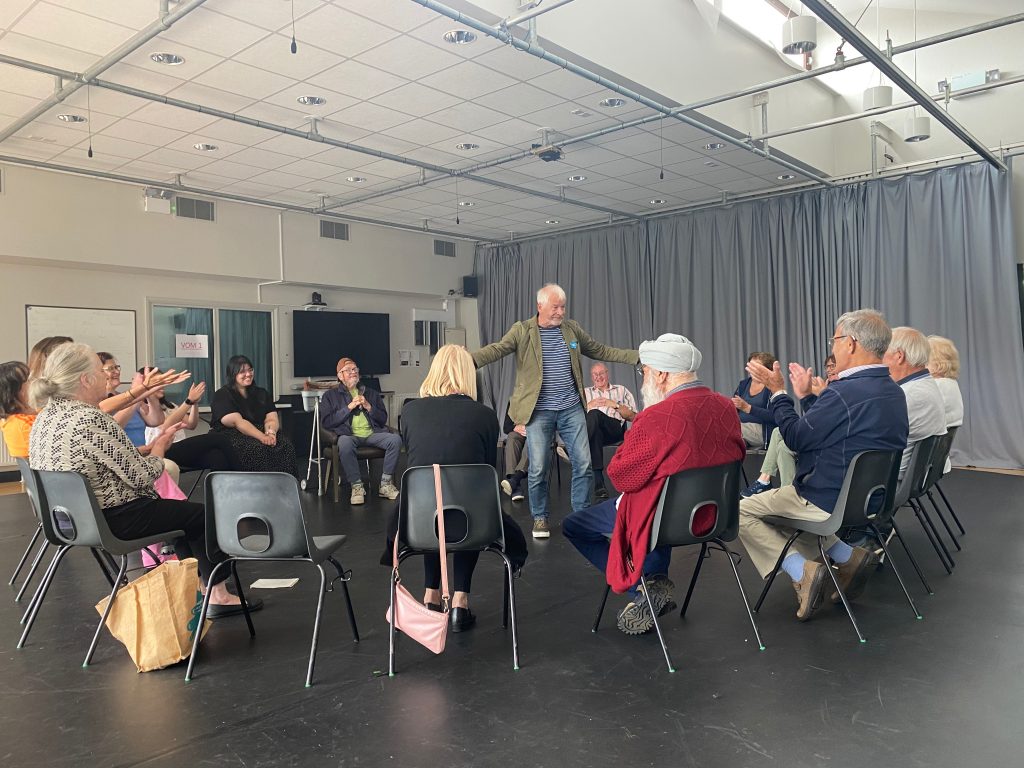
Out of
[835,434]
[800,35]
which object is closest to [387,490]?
[835,434]

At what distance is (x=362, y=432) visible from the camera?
698 centimetres

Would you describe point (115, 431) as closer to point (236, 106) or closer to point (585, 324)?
point (236, 106)

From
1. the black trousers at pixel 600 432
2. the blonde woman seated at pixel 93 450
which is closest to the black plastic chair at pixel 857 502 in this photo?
the blonde woman seated at pixel 93 450

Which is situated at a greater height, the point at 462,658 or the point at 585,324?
the point at 585,324

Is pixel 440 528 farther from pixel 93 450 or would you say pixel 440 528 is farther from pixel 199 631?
pixel 93 450

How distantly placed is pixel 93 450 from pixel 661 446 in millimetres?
2152

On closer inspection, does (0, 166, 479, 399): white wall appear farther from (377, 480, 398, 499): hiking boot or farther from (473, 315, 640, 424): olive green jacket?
(473, 315, 640, 424): olive green jacket

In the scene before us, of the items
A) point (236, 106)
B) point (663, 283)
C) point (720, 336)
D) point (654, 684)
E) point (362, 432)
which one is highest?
point (236, 106)

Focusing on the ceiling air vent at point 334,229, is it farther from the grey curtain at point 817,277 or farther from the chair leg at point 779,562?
the chair leg at point 779,562

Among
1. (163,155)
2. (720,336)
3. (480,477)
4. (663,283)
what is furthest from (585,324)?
(480,477)

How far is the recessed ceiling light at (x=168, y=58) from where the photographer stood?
5137mm

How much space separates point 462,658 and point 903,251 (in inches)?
295

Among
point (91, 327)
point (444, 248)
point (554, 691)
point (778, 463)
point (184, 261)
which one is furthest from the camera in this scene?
point (444, 248)

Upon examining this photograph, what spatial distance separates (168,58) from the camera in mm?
5191
